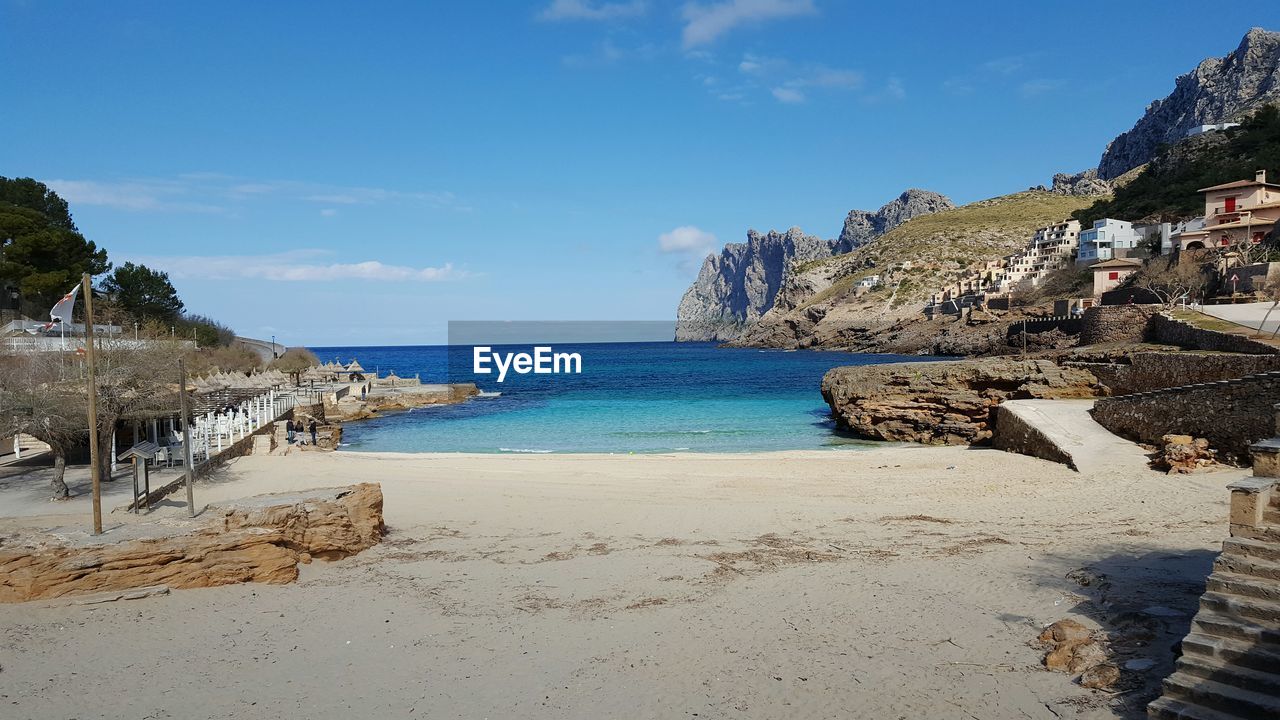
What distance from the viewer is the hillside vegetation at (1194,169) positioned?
202 feet

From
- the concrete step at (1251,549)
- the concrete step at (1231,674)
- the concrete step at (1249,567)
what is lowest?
the concrete step at (1231,674)

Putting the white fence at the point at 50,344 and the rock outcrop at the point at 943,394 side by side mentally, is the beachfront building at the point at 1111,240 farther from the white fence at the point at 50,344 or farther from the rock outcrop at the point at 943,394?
the white fence at the point at 50,344

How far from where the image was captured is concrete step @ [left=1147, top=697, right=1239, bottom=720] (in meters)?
4.82

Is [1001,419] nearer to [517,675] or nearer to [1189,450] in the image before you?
[1189,450]

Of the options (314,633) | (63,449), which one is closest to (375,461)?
(63,449)

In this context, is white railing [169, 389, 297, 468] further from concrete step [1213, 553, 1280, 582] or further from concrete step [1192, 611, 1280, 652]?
concrete step [1213, 553, 1280, 582]

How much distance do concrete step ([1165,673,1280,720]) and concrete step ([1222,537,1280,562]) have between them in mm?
1262

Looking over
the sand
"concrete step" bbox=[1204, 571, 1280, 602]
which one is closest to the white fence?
the sand

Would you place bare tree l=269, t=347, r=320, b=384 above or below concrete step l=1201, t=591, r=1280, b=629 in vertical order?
above

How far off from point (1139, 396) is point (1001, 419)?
402 cm

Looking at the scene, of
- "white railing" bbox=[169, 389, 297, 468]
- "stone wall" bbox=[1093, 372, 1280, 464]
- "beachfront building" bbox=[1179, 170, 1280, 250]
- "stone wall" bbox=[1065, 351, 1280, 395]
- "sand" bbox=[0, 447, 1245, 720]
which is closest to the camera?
"sand" bbox=[0, 447, 1245, 720]

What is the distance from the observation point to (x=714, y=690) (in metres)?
6.24

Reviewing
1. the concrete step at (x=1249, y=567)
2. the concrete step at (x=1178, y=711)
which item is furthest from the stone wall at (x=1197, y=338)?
A: the concrete step at (x=1178, y=711)

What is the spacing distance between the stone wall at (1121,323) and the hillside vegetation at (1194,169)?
32649mm
